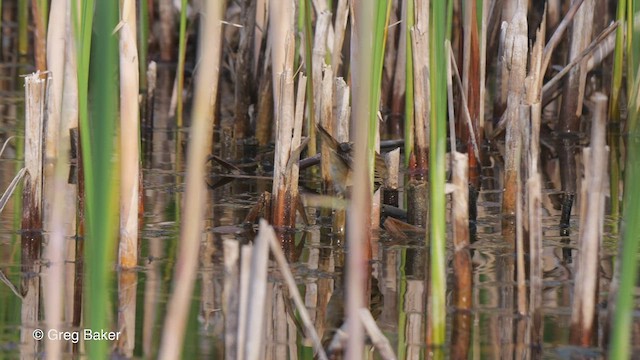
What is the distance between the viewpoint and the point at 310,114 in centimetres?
426

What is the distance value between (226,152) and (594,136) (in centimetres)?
313

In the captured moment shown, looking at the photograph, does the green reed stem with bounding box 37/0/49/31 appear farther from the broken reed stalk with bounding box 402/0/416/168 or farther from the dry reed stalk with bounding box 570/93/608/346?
the dry reed stalk with bounding box 570/93/608/346

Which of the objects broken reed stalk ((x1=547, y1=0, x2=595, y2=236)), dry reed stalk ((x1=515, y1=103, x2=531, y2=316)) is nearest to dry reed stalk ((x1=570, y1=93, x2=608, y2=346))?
dry reed stalk ((x1=515, y1=103, x2=531, y2=316))

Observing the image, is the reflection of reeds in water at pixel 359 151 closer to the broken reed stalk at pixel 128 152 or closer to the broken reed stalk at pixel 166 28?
the broken reed stalk at pixel 128 152

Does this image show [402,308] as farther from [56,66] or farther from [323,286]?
[56,66]

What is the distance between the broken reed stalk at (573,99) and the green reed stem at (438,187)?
235cm

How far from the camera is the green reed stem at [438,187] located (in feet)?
9.20

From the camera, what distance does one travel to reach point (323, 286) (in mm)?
3412

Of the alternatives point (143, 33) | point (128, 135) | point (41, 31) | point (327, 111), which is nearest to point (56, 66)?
point (41, 31)

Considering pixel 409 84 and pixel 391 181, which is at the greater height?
pixel 409 84

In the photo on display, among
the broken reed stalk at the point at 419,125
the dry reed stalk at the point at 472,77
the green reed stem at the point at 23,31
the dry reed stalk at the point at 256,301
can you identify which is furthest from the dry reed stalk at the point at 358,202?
the green reed stem at the point at 23,31

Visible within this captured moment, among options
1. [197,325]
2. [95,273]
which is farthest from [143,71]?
[95,273]

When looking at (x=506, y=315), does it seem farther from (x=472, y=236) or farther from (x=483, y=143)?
(x=483, y=143)

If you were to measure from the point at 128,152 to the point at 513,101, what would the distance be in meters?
1.62
